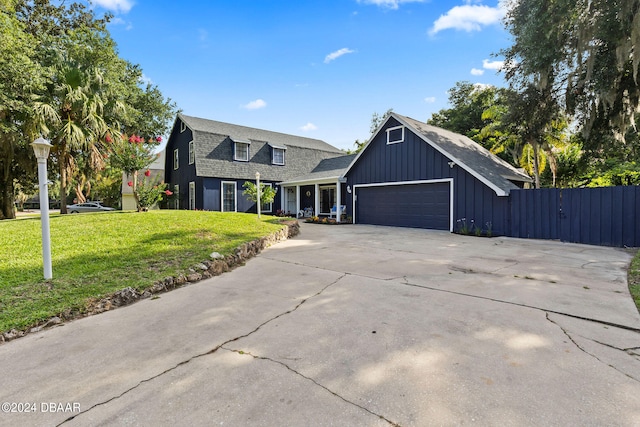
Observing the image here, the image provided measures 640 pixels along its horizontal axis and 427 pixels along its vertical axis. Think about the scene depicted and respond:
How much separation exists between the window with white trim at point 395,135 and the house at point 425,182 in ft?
0.14

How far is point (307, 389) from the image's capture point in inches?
77.9

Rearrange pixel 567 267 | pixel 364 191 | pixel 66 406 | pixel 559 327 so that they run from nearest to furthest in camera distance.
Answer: pixel 66 406, pixel 559 327, pixel 567 267, pixel 364 191

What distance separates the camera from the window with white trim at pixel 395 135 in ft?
42.1

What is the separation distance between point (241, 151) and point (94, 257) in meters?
13.8

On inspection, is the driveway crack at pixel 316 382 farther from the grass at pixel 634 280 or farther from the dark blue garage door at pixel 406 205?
the dark blue garage door at pixel 406 205

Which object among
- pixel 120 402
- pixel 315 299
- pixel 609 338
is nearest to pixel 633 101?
pixel 609 338

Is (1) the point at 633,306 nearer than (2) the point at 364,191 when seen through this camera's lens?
Yes

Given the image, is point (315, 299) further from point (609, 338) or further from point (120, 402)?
point (609, 338)

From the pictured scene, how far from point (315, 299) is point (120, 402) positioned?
7.42 feet

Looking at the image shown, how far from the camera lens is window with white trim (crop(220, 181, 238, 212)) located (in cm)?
1711

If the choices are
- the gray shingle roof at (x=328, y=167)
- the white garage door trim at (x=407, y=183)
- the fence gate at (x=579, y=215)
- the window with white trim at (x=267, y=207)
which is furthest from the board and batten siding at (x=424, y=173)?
the window with white trim at (x=267, y=207)

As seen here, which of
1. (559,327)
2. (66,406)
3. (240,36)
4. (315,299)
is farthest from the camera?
(240,36)

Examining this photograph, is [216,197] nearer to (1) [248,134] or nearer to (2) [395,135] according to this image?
(1) [248,134]

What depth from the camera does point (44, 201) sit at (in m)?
4.19
